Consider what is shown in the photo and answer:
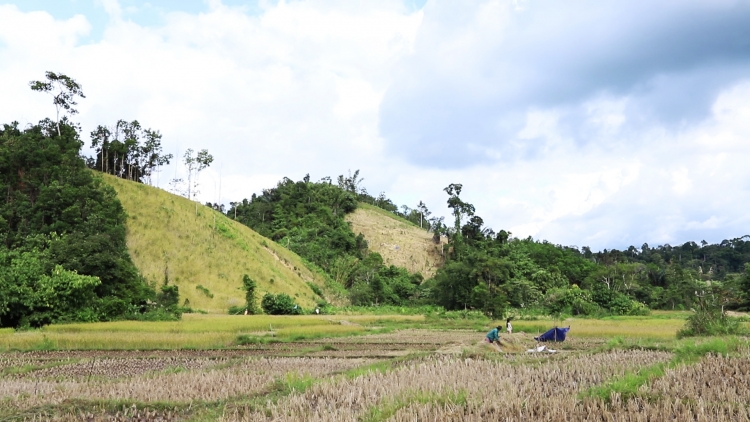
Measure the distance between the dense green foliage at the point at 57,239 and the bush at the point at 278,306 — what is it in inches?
396

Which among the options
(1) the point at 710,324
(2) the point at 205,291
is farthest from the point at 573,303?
(2) the point at 205,291

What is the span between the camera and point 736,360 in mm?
7812

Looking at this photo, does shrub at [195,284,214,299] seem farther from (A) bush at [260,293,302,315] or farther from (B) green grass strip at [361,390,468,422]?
(B) green grass strip at [361,390,468,422]

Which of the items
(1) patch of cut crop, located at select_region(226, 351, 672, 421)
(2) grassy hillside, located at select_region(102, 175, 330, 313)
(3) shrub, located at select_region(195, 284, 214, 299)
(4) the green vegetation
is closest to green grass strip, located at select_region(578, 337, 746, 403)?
(1) patch of cut crop, located at select_region(226, 351, 672, 421)

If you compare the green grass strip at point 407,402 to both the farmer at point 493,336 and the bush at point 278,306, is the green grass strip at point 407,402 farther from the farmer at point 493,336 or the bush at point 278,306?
the bush at point 278,306

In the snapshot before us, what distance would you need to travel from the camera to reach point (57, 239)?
3397 cm

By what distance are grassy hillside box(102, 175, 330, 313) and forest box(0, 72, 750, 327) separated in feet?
11.3

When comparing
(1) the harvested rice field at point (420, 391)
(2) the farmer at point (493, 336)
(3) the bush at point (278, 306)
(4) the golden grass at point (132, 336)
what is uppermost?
(1) the harvested rice field at point (420, 391)

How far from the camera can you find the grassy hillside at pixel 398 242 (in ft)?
269

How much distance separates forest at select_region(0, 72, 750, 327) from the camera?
26391 millimetres

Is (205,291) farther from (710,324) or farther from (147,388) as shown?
(710,324)

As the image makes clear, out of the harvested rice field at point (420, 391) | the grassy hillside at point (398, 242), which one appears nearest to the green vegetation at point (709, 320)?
the harvested rice field at point (420, 391)

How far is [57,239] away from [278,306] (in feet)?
55.5

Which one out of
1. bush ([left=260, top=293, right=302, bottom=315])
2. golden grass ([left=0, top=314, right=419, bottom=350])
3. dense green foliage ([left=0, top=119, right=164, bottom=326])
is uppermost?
dense green foliage ([left=0, top=119, right=164, bottom=326])
